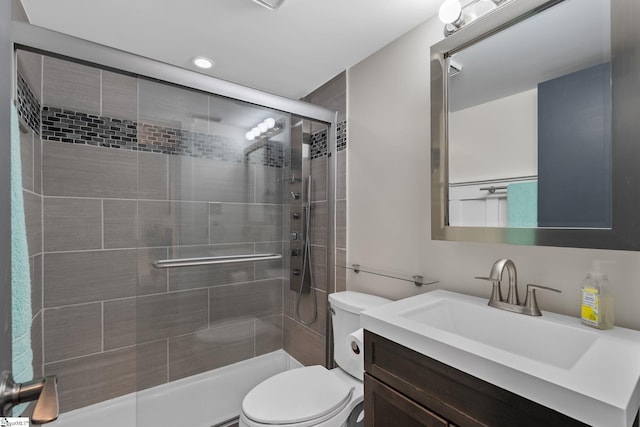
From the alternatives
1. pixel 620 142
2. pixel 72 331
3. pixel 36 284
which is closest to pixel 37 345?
pixel 72 331

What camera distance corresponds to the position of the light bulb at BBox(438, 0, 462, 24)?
1.12 m

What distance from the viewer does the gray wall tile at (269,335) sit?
1846 mm

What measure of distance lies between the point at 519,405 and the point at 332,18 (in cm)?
163

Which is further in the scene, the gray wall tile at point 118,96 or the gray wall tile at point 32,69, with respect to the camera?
the gray wall tile at point 118,96

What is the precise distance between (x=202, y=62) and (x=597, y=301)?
7.20ft

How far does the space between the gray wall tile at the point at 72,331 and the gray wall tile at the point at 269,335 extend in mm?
940

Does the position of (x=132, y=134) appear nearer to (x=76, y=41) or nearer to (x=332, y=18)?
(x=76, y=41)

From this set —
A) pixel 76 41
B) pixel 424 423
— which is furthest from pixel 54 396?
pixel 76 41

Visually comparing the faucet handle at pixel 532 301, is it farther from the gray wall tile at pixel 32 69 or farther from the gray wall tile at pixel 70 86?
the gray wall tile at pixel 70 86

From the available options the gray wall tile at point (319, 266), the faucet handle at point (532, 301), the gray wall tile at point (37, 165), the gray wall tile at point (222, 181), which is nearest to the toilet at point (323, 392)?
the gray wall tile at point (319, 266)

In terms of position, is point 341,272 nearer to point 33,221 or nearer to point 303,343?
point 303,343

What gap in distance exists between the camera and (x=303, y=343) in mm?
2029

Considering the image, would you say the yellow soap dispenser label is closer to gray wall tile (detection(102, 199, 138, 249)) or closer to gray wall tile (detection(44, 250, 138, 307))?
gray wall tile (detection(44, 250, 138, 307))

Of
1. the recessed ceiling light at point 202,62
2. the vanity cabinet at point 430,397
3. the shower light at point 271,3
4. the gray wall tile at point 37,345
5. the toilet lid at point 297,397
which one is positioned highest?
the recessed ceiling light at point 202,62
